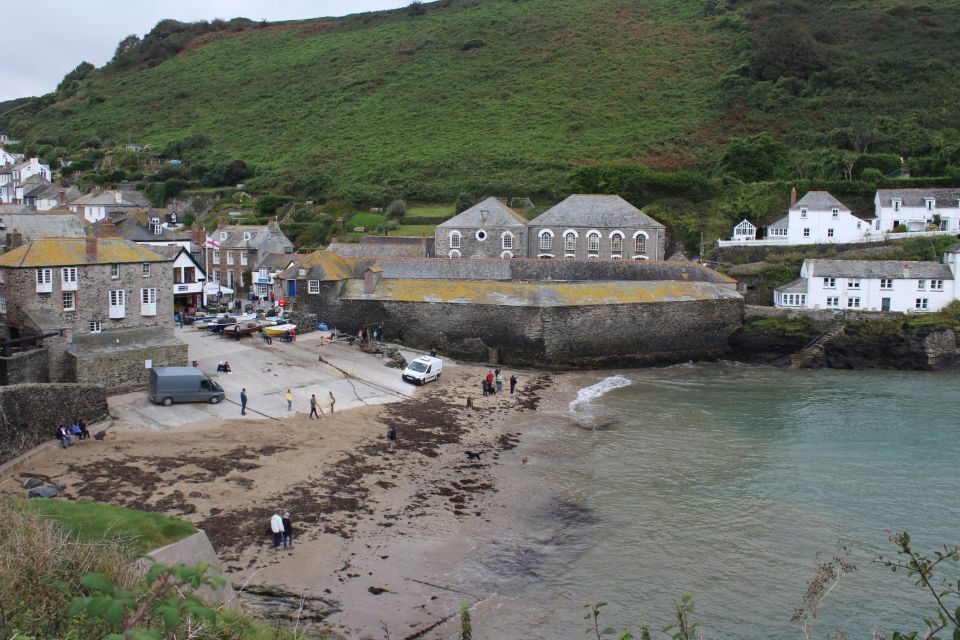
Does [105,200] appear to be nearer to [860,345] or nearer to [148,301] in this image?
[148,301]

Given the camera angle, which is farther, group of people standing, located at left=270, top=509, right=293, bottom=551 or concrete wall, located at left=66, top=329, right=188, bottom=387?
concrete wall, located at left=66, top=329, right=188, bottom=387

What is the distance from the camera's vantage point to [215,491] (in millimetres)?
16359

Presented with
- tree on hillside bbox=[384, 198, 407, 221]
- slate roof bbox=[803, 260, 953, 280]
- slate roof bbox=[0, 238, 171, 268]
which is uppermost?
tree on hillside bbox=[384, 198, 407, 221]

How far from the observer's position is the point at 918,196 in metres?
43.6

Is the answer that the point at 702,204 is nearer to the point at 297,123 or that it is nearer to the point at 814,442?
the point at 814,442

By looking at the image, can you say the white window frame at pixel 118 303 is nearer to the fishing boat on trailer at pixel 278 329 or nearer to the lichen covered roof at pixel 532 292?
the fishing boat on trailer at pixel 278 329

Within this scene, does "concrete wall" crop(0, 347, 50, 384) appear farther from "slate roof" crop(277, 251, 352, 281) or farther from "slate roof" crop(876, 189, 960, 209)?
"slate roof" crop(876, 189, 960, 209)

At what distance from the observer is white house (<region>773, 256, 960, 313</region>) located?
35625mm

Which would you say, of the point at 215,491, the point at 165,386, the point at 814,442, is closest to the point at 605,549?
the point at 215,491

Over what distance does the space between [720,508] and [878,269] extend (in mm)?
23830

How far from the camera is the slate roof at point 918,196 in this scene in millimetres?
42625

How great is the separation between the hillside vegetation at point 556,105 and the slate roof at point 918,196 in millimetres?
3969

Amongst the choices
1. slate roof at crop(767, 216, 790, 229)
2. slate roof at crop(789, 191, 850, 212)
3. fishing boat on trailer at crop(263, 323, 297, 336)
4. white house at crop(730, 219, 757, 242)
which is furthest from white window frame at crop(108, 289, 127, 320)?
slate roof at crop(767, 216, 790, 229)

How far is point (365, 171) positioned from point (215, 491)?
57.2m
